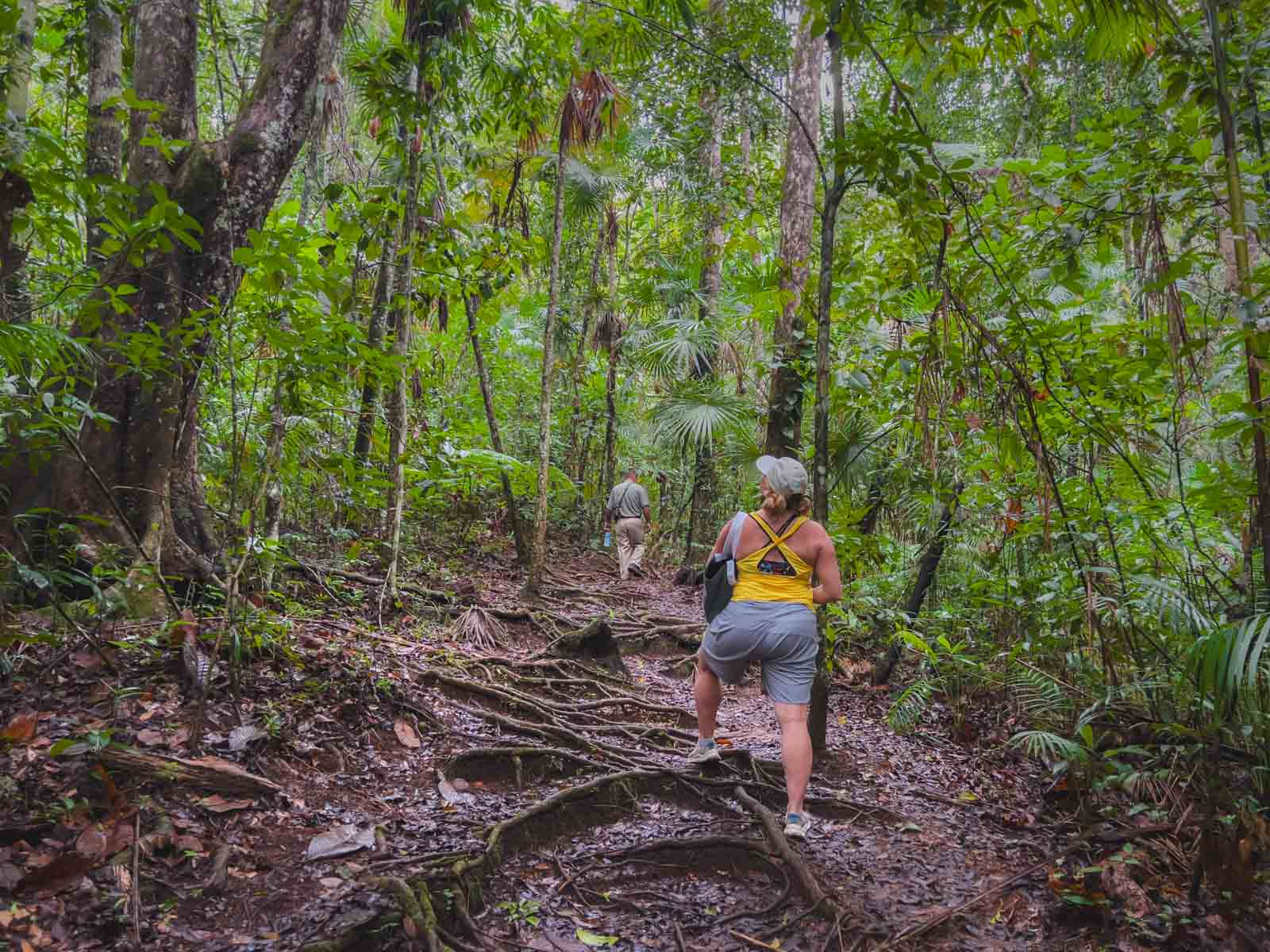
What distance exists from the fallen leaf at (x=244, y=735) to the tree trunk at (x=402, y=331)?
8.60ft

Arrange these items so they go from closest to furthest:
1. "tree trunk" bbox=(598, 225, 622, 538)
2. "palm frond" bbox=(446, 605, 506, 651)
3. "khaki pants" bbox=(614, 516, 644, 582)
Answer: "palm frond" bbox=(446, 605, 506, 651) < "khaki pants" bbox=(614, 516, 644, 582) < "tree trunk" bbox=(598, 225, 622, 538)

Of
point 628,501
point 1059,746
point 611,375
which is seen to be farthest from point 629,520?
point 1059,746

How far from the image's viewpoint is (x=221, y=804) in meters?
3.03

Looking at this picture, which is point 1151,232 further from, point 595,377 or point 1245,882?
point 595,377

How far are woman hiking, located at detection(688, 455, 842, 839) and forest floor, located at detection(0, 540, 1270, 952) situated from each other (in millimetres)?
570

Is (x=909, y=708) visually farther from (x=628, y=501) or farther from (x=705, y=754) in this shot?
(x=628, y=501)

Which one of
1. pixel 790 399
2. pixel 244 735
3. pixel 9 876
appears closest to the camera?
pixel 9 876

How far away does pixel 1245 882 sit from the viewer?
267 centimetres

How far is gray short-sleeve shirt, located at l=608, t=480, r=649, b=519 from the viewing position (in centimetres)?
1259

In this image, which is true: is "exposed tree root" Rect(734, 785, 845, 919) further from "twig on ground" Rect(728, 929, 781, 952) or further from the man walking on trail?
the man walking on trail

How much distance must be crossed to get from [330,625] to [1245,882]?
16.3ft

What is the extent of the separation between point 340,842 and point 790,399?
4.50 metres

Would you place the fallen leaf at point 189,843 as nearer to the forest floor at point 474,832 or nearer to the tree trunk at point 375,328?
the forest floor at point 474,832

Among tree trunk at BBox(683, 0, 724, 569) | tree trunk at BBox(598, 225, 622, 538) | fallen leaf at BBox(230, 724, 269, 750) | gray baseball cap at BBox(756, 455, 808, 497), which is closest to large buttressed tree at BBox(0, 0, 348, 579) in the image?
fallen leaf at BBox(230, 724, 269, 750)
